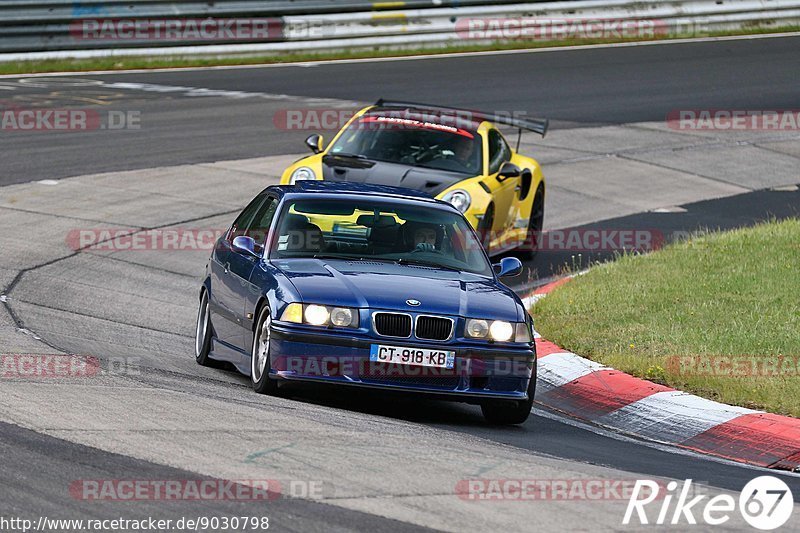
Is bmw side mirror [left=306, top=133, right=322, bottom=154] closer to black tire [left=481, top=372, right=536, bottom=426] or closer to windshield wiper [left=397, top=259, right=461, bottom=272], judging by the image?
windshield wiper [left=397, top=259, right=461, bottom=272]

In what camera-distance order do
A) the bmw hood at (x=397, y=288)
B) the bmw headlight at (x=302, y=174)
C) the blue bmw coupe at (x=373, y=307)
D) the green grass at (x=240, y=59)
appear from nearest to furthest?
the blue bmw coupe at (x=373, y=307) → the bmw hood at (x=397, y=288) → the bmw headlight at (x=302, y=174) → the green grass at (x=240, y=59)

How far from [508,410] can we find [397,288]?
1.00 m

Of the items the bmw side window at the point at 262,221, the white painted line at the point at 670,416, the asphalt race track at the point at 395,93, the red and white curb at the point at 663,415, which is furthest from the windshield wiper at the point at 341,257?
the asphalt race track at the point at 395,93

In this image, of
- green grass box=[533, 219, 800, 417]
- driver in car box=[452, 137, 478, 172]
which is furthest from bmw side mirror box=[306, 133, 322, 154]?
green grass box=[533, 219, 800, 417]

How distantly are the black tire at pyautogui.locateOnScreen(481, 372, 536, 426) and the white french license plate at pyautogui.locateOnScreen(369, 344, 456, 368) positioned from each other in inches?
16.6

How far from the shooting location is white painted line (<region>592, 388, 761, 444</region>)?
356 inches

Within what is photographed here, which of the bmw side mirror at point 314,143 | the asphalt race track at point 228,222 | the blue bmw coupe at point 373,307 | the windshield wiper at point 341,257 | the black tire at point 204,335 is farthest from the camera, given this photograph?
the bmw side mirror at point 314,143

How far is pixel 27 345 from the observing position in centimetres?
967

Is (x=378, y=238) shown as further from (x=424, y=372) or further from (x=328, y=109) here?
(x=328, y=109)

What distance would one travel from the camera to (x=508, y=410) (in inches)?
356

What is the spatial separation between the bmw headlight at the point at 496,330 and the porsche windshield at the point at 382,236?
3.25 feet

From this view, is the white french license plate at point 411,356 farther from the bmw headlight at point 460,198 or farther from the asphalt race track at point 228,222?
the bmw headlight at point 460,198

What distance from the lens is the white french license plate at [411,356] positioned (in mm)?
8656

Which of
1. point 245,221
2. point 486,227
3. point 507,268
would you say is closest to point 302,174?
point 486,227
